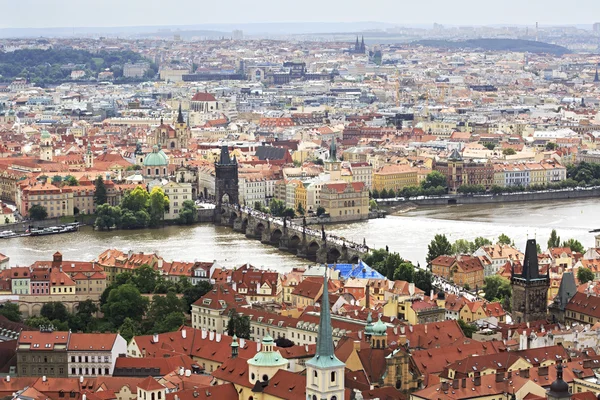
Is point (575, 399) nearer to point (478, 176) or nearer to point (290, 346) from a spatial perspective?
point (290, 346)

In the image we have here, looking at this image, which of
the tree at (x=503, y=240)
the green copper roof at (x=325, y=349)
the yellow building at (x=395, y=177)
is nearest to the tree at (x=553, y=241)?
the tree at (x=503, y=240)

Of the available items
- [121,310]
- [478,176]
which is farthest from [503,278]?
[478,176]

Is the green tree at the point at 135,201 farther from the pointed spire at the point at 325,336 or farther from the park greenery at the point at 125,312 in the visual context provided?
the pointed spire at the point at 325,336

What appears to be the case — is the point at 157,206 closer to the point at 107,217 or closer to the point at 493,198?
the point at 107,217

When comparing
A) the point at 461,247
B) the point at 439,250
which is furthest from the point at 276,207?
the point at 439,250

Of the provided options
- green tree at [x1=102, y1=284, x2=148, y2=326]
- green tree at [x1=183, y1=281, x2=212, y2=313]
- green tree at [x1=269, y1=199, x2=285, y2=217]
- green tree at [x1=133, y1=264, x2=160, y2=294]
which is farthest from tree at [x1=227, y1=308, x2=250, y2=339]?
green tree at [x1=269, y1=199, x2=285, y2=217]

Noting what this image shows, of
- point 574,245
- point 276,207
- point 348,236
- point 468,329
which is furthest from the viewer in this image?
point 276,207

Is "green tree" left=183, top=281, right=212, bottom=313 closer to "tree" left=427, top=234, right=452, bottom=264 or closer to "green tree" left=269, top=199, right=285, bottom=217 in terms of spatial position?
"tree" left=427, top=234, right=452, bottom=264
